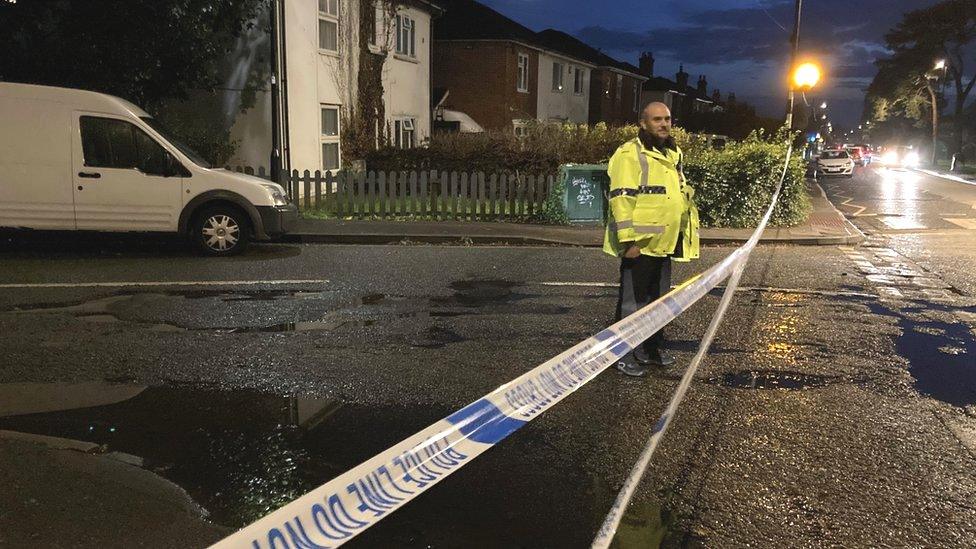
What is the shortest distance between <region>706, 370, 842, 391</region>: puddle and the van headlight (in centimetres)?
717

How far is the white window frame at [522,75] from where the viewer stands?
3175 centimetres

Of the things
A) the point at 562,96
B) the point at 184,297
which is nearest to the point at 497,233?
the point at 184,297

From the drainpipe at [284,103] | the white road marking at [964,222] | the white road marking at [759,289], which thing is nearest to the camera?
the white road marking at [759,289]

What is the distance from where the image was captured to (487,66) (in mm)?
30672

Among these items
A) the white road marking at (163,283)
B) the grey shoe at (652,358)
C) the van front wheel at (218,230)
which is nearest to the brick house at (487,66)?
the van front wheel at (218,230)

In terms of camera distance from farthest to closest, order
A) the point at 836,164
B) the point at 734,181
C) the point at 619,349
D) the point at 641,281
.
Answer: the point at 836,164, the point at 734,181, the point at 641,281, the point at 619,349

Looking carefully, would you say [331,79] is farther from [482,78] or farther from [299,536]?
[299,536]

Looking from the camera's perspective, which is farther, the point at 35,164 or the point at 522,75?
the point at 522,75

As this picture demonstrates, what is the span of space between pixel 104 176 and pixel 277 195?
87.1 inches

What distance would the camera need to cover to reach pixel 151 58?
13242 mm

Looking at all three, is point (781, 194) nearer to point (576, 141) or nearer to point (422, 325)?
point (576, 141)

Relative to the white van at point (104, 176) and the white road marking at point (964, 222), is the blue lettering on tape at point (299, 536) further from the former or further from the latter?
the white road marking at point (964, 222)

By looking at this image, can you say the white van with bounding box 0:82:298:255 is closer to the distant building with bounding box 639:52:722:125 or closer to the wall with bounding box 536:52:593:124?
the wall with bounding box 536:52:593:124

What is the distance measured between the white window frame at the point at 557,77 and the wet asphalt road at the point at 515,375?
27.7 metres
